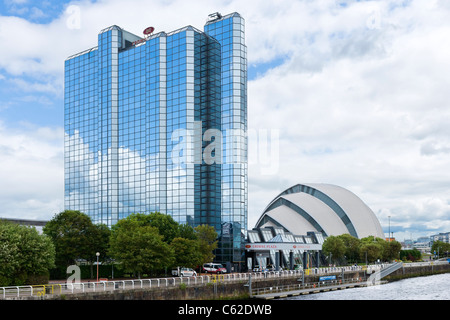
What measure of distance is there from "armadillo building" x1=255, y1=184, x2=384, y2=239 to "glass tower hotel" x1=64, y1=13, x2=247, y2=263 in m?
49.6

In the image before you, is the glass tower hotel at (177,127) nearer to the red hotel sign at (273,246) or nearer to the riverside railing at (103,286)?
the red hotel sign at (273,246)

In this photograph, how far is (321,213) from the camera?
153375mm

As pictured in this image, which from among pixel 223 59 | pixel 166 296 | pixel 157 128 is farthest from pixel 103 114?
pixel 166 296

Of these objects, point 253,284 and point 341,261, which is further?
point 341,261

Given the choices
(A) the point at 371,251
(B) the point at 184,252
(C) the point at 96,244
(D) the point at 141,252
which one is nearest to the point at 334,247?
(A) the point at 371,251

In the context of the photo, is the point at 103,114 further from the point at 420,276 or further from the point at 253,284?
the point at 420,276

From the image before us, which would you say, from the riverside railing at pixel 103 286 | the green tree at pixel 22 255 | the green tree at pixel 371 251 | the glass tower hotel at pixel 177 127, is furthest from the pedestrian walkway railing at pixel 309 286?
the green tree at pixel 371 251

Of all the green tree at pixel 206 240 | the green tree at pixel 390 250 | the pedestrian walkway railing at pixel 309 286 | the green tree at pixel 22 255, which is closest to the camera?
the green tree at pixel 22 255

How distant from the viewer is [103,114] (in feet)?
388

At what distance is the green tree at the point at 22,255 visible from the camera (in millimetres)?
50375

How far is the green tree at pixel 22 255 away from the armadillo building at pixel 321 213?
327ft

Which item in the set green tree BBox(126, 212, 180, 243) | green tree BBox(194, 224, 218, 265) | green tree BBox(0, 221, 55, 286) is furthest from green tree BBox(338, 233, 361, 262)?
green tree BBox(0, 221, 55, 286)

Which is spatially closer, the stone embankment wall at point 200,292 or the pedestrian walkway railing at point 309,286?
the stone embankment wall at point 200,292

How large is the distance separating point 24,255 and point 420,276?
98.8 meters
